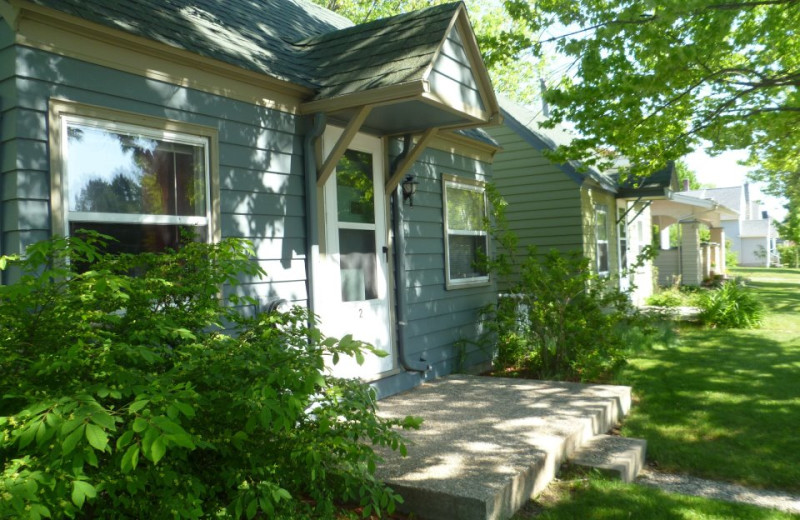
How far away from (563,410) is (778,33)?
7058 millimetres

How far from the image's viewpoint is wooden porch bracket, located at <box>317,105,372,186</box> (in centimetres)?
546

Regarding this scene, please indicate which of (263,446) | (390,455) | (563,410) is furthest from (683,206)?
(263,446)

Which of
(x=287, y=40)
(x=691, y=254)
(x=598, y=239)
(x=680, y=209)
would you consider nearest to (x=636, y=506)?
(x=287, y=40)

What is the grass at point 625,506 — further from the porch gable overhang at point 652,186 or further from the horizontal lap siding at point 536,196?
the porch gable overhang at point 652,186

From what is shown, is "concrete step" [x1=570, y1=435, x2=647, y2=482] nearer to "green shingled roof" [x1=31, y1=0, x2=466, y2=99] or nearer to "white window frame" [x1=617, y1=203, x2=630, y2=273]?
"green shingled roof" [x1=31, y1=0, x2=466, y2=99]

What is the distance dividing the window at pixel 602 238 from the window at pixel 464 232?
564 centimetres

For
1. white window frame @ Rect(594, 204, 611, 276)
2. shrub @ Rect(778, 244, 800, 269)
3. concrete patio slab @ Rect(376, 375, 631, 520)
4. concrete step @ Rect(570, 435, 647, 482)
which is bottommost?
concrete step @ Rect(570, 435, 647, 482)

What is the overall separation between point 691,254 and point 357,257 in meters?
17.0

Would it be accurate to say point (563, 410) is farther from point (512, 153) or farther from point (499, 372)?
point (512, 153)

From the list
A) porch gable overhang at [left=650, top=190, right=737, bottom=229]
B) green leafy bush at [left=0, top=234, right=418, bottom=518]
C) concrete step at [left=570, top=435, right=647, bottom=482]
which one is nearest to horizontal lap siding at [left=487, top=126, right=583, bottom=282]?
porch gable overhang at [left=650, top=190, right=737, bottom=229]

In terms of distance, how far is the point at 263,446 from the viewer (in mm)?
2902

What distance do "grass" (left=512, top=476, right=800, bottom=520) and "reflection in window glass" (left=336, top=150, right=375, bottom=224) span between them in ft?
10.7

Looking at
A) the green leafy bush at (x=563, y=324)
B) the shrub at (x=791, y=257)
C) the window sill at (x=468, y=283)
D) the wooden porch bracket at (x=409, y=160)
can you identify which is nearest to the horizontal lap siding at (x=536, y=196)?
the window sill at (x=468, y=283)

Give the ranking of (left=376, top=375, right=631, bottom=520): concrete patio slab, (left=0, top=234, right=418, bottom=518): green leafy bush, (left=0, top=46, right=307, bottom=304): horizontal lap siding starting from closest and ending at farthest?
(left=0, top=234, right=418, bottom=518): green leafy bush, (left=376, top=375, right=631, bottom=520): concrete patio slab, (left=0, top=46, right=307, bottom=304): horizontal lap siding
